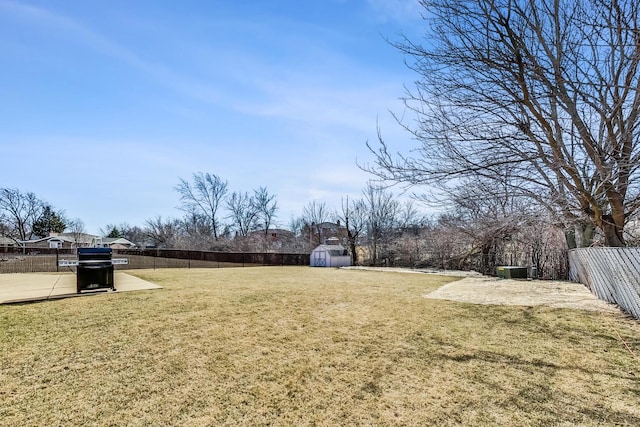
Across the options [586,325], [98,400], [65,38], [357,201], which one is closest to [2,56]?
[65,38]

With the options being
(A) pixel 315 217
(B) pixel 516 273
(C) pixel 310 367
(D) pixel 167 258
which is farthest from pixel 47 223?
(C) pixel 310 367

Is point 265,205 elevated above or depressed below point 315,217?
above

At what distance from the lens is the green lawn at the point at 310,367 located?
221 centimetres

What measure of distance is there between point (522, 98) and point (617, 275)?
3.80 meters

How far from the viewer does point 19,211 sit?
123ft

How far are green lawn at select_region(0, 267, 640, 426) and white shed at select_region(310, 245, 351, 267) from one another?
624 inches

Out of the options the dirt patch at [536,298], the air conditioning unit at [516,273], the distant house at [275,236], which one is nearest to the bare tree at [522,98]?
the dirt patch at [536,298]

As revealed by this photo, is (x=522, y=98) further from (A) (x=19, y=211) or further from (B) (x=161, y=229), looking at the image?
(A) (x=19, y=211)

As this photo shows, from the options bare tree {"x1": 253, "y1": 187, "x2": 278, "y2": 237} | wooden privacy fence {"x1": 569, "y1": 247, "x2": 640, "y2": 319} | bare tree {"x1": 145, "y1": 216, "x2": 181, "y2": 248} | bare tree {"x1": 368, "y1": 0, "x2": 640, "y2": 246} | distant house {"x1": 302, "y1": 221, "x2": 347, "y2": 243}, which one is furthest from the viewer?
bare tree {"x1": 145, "y1": 216, "x2": 181, "y2": 248}

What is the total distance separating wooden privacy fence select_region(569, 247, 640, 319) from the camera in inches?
187

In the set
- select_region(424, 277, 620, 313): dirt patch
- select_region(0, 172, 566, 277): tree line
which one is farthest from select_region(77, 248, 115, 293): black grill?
select_region(0, 172, 566, 277): tree line

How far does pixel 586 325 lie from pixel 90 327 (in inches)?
263

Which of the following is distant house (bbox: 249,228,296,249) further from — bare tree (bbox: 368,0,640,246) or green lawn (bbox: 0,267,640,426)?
bare tree (bbox: 368,0,640,246)

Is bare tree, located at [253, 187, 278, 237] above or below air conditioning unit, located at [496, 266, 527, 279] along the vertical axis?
above
